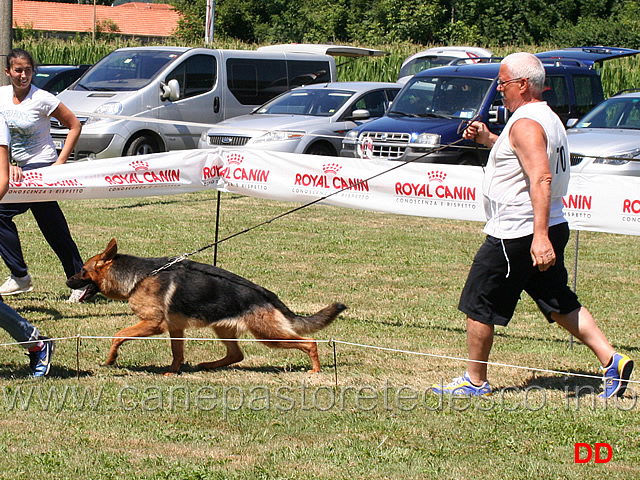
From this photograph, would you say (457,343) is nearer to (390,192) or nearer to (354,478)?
(390,192)

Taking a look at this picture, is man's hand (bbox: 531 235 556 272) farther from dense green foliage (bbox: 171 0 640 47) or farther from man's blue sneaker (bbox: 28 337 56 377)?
dense green foliage (bbox: 171 0 640 47)

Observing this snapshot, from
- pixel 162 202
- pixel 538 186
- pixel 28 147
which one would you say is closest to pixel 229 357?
pixel 538 186

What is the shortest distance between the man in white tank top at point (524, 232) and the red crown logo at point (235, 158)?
2357 millimetres

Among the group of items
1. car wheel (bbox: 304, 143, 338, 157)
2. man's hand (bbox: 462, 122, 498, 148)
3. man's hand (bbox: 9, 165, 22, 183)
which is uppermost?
man's hand (bbox: 462, 122, 498, 148)

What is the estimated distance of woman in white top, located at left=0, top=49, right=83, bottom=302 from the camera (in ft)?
21.5

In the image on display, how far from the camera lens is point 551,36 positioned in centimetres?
4938

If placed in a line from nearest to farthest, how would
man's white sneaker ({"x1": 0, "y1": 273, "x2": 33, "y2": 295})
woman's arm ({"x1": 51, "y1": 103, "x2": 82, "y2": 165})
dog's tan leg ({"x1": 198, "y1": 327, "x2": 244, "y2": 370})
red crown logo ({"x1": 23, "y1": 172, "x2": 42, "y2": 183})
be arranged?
dog's tan leg ({"x1": 198, "y1": 327, "x2": 244, "y2": 370})
red crown logo ({"x1": 23, "y1": 172, "x2": 42, "y2": 183})
woman's arm ({"x1": 51, "y1": 103, "x2": 82, "y2": 165})
man's white sneaker ({"x1": 0, "y1": 273, "x2": 33, "y2": 295})

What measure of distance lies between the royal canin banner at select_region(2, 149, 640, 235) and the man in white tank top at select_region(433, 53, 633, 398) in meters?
1.18

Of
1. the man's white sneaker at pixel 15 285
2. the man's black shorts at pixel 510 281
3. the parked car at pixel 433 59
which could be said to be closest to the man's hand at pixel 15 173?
the man's white sneaker at pixel 15 285

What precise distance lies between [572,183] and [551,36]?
4635 cm

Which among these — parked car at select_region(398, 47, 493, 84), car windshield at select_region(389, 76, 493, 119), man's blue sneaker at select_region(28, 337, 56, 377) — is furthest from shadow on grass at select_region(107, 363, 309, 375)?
parked car at select_region(398, 47, 493, 84)

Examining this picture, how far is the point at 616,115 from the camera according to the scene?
13.4 meters

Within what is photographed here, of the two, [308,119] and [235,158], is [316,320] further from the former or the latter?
[308,119]

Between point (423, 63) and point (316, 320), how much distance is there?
17879 mm
